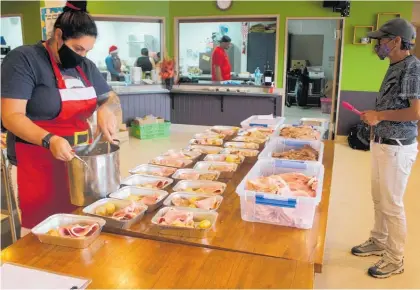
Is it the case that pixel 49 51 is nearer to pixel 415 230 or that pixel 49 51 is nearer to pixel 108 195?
pixel 108 195

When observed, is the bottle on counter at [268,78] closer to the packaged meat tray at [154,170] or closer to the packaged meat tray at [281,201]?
the packaged meat tray at [154,170]

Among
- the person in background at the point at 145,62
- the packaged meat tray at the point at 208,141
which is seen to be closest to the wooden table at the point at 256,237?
the packaged meat tray at the point at 208,141

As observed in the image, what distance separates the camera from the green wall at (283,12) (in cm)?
611

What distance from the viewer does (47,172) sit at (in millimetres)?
1846

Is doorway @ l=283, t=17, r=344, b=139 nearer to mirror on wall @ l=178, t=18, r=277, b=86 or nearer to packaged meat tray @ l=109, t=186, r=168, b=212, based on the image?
mirror on wall @ l=178, t=18, r=277, b=86

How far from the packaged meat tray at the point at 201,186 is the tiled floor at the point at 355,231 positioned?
1092 mm

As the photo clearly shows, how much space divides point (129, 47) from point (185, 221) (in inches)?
241

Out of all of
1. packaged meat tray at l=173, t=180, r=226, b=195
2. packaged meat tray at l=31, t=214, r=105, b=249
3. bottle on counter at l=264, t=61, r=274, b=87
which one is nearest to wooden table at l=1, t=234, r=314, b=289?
packaged meat tray at l=31, t=214, r=105, b=249

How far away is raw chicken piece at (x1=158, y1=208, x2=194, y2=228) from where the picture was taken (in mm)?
1535

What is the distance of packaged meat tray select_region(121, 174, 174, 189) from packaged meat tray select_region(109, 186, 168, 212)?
0.43ft

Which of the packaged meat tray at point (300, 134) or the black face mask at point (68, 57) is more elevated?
the black face mask at point (68, 57)

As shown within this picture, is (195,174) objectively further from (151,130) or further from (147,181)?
(151,130)

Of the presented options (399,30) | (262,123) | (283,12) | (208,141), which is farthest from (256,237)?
(283,12)

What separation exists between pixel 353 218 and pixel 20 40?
6.96 meters
